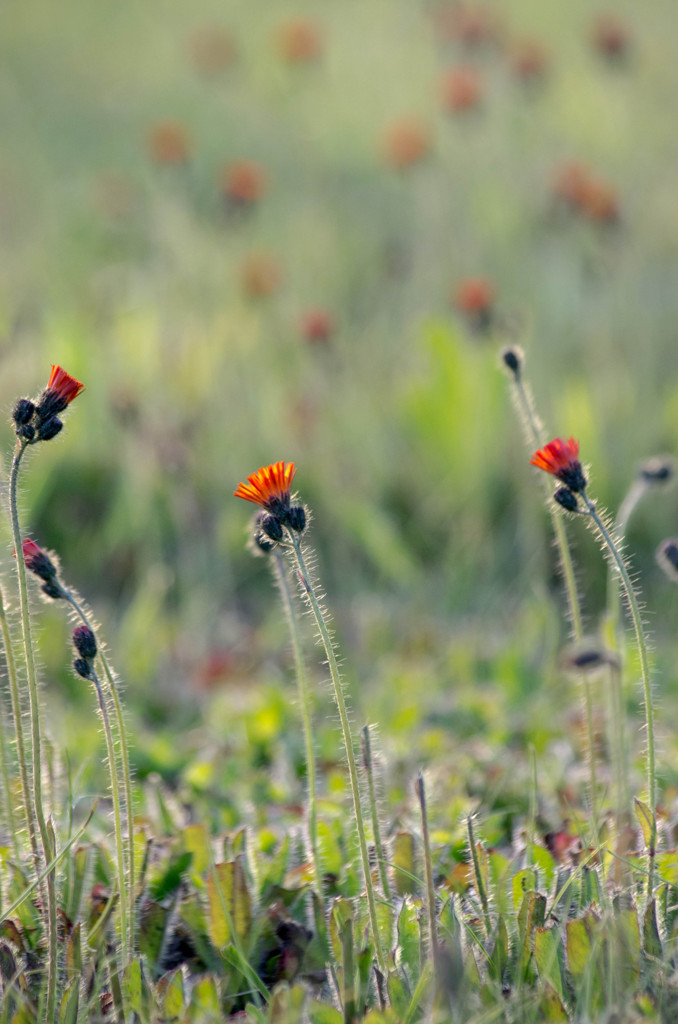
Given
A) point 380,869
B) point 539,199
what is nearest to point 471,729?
point 380,869

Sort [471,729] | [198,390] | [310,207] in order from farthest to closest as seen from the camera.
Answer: [310,207] → [198,390] → [471,729]

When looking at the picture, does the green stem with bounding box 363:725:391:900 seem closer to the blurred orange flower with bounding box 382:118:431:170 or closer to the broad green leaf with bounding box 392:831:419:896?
the broad green leaf with bounding box 392:831:419:896

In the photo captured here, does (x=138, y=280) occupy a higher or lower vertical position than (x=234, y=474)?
higher

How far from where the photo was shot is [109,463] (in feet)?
12.5

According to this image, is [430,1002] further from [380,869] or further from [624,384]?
[624,384]

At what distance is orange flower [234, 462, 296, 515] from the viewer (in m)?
1.31

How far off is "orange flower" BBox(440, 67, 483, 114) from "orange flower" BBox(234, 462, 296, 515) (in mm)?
3657

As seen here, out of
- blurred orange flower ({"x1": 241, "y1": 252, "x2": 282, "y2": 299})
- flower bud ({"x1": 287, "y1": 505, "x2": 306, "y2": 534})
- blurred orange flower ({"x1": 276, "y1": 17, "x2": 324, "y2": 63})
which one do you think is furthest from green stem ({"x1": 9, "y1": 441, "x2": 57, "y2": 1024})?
blurred orange flower ({"x1": 276, "y1": 17, "x2": 324, "y2": 63})

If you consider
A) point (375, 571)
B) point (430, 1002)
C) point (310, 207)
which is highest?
point (310, 207)

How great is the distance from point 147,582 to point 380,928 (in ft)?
6.74

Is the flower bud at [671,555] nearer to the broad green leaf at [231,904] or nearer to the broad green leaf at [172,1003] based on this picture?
the broad green leaf at [231,904]

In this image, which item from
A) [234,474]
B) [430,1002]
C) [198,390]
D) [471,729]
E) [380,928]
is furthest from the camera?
[198,390]

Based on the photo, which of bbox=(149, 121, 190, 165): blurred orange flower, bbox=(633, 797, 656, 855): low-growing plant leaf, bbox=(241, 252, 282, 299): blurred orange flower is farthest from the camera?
bbox=(149, 121, 190, 165): blurred orange flower

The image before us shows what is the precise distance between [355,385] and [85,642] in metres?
3.04
